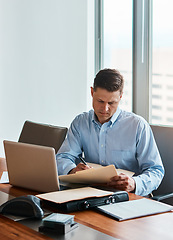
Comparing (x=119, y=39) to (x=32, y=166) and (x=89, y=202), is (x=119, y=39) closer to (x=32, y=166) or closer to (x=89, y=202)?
(x=32, y=166)

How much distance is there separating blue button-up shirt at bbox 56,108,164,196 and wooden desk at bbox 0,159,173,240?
0.58 meters

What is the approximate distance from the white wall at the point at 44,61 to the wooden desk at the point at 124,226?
2384mm

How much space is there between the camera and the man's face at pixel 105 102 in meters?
2.15

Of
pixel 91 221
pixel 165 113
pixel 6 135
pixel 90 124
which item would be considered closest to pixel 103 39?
pixel 165 113

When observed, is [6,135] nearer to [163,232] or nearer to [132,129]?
[132,129]

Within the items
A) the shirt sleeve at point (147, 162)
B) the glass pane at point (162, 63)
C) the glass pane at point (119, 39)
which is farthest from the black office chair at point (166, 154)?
the glass pane at point (119, 39)

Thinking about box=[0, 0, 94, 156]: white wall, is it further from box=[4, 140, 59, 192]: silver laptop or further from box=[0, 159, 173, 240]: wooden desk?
box=[0, 159, 173, 240]: wooden desk

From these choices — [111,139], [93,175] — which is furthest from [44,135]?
[93,175]

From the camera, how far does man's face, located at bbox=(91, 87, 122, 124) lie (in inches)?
84.7

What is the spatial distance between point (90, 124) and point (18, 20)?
1.78 m

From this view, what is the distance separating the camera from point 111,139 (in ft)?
7.27

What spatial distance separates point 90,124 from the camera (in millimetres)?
2324

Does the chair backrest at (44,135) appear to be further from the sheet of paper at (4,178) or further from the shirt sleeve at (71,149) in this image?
the sheet of paper at (4,178)

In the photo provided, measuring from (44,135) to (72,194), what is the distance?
3.39 ft
